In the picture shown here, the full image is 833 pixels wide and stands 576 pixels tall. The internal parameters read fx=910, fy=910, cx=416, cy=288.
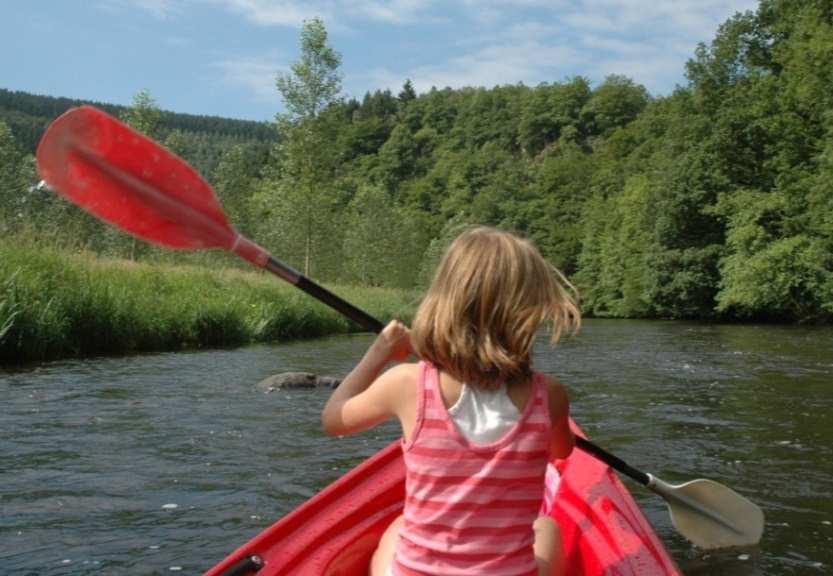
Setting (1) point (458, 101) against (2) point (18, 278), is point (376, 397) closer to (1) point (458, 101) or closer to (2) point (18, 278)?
(2) point (18, 278)

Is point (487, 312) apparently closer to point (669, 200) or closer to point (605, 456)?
point (605, 456)

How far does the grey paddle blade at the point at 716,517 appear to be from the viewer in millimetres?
3402

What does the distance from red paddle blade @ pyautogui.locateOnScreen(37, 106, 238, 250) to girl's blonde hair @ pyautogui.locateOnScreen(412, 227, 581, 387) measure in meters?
1.14

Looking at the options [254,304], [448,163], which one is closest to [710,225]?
[254,304]

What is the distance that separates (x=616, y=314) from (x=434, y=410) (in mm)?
36794

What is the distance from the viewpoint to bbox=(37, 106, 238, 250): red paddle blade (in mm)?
2629

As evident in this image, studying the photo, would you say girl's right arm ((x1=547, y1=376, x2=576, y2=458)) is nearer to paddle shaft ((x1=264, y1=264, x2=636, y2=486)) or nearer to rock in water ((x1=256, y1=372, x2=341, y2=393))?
paddle shaft ((x1=264, y1=264, x2=636, y2=486))

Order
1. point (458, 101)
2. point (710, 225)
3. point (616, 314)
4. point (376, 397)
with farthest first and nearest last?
point (458, 101) → point (616, 314) → point (710, 225) → point (376, 397)

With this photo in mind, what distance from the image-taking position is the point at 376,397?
189cm

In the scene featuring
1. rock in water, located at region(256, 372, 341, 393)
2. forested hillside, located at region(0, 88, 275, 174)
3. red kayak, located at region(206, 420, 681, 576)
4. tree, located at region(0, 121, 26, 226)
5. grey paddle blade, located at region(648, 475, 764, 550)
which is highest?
forested hillside, located at region(0, 88, 275, 174)

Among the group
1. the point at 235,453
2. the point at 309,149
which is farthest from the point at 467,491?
the point at 309,149

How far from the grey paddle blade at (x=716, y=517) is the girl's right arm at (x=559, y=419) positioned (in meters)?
1.46

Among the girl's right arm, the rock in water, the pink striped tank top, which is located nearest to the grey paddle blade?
the girl's right arm

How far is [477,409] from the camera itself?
70.4 inches
